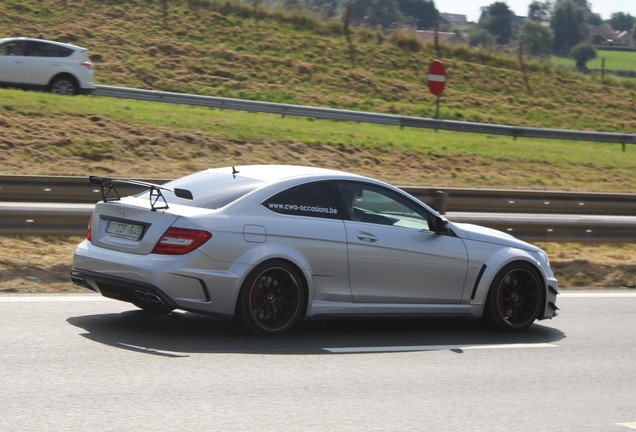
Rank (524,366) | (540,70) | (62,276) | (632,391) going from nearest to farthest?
(632,391), (524,366), (62,276), (540,70)

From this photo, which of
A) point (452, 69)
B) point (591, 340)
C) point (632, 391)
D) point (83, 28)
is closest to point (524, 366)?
point (632, 391)

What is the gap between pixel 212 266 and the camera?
8508 millimetres

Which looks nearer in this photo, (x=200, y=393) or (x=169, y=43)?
(x=200, y=393)

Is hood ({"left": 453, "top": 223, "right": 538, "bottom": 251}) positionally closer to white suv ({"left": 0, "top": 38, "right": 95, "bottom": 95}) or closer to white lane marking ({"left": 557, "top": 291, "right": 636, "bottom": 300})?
white lane marking ({"left": 557, "top": 291, "right": 636, "bottom": 300})

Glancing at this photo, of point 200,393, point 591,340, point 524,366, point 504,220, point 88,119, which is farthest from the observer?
point 88,119

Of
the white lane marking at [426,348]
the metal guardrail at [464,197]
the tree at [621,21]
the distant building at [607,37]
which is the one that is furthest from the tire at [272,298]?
the tree at [621,21]

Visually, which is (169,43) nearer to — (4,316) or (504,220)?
(504,220)

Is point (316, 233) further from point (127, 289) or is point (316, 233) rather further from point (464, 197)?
point (464, 197)

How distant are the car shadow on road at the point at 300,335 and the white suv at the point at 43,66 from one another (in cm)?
1857

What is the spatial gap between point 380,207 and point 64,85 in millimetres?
19350

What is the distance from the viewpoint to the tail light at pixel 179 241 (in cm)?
847

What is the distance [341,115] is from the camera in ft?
101

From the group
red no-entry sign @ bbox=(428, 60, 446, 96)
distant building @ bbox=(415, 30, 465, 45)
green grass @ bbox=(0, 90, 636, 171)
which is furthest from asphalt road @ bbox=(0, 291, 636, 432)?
distant building @ bbox=(415, 30, 465, 45)

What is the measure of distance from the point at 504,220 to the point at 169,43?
26.9 metres
